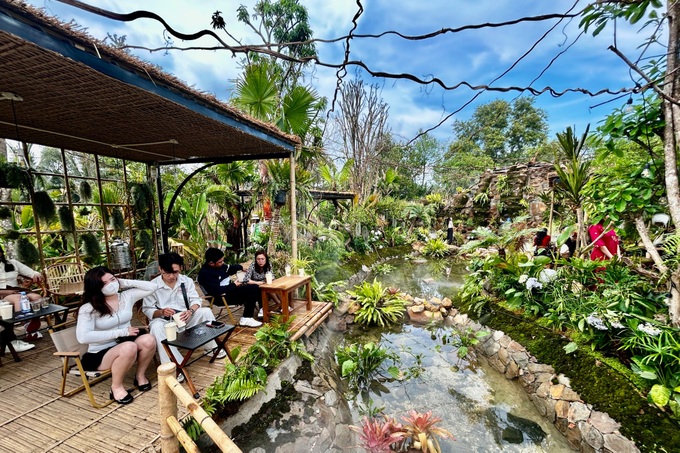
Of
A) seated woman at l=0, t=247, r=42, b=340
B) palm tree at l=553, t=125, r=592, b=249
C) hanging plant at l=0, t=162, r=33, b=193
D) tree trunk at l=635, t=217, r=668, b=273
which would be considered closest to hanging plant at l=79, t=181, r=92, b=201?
hanging plant at l=0, t=162, r=33, b=193

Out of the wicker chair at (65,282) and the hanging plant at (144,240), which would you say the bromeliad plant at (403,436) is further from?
the hanging plant at (144,240)

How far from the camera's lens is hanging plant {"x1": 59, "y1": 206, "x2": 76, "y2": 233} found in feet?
15.5

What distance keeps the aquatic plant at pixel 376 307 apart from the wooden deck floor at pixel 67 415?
3.48m

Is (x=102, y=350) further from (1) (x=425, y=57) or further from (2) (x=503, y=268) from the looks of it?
(2) (x=503, y=268)

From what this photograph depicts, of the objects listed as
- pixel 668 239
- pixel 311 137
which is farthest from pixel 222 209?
pixel 668 239

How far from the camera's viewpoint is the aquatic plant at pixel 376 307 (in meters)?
6.06

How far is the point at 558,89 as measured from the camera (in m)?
2.32

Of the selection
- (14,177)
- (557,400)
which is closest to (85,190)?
(14,177)

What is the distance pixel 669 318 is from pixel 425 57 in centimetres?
380

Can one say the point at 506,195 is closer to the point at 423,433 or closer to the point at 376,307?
the point at 376,307

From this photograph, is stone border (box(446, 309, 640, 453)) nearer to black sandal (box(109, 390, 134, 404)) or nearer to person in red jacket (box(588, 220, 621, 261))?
person in red jacket (box(588, 220, 621, 261))

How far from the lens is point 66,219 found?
188 inches

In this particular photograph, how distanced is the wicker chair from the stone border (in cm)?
656

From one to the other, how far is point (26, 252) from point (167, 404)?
430 centimetres
